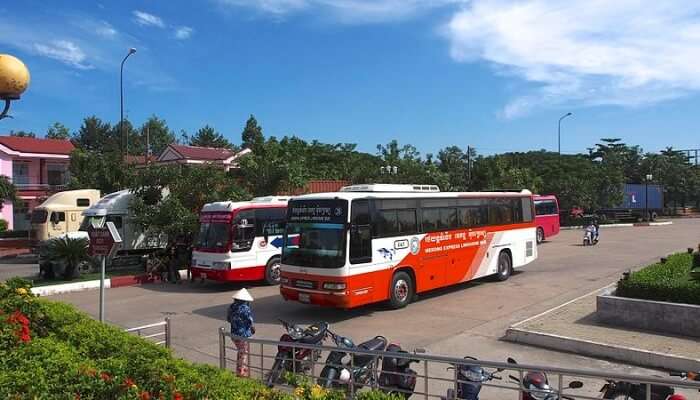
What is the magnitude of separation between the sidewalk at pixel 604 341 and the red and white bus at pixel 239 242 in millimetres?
8336

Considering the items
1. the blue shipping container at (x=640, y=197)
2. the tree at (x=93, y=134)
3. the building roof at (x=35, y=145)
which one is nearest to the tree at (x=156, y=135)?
the tree at (x=93, y=134)

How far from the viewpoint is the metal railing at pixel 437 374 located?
448 cm

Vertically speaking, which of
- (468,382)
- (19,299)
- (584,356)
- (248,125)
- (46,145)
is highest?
(248,125)

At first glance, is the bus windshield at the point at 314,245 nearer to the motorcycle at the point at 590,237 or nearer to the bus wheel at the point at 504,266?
the bus wheel at the point at 504,266

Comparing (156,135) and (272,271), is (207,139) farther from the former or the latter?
(272,271)

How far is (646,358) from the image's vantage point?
8734mm

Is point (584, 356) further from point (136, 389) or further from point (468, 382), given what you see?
point (136, 389)

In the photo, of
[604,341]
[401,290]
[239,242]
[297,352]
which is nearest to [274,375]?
[297,352]

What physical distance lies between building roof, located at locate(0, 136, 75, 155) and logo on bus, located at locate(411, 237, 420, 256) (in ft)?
121

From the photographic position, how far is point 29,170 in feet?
140

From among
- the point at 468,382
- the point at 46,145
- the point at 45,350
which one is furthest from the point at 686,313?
the point at 46,145

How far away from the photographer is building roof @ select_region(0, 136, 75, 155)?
40.8 m

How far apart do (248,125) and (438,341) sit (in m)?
62.8

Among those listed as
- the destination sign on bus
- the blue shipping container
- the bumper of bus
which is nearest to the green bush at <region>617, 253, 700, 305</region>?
the destination sign on bus
